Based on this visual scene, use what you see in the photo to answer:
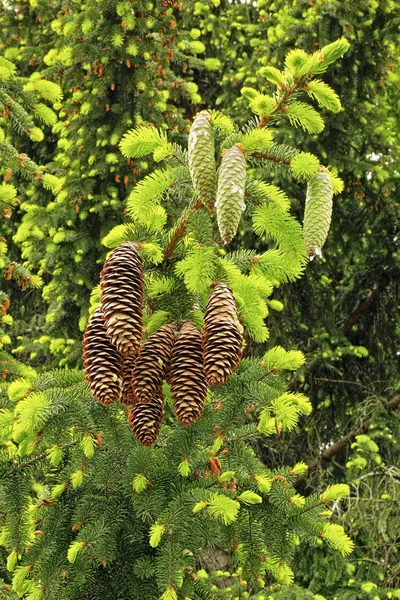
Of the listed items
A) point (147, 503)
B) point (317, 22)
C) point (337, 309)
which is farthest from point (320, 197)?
point (337, 309)

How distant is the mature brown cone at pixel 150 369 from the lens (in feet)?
6.91

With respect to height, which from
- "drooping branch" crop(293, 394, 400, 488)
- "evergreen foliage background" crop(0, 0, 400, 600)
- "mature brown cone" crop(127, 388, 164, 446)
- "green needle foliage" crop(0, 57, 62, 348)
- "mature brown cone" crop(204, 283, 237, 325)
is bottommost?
"drooping branch" crop(293, 394, 400, 488)

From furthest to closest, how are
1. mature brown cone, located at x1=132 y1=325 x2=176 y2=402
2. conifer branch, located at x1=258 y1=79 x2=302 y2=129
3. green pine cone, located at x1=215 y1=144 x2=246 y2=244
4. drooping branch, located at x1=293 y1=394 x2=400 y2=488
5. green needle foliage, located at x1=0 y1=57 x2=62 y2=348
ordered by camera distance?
drooping branch, located at x1=293 y1=394 x2=400 y2=488 → green needle foliage, located at x1=0 y1=57 x2=62 y2=348 → conifer branch, located at x1=258 y1=79 x2=302 y2=129 → mature brown cone, located at x1=132 y1=325 x2=176 y2=402 → green pine cone, located at x1=215 y1=144 x2=246 y2=244

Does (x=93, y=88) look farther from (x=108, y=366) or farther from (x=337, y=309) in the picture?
(x=108, y=366)

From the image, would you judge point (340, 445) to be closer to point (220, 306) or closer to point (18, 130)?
point (18, 130)

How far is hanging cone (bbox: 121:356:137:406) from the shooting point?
2.19 metres

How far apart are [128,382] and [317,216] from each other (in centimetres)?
66

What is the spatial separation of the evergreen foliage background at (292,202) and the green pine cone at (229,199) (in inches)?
106

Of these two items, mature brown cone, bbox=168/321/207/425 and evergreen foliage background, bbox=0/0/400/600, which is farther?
evergreen foliage background, bbox=0/0/400/600

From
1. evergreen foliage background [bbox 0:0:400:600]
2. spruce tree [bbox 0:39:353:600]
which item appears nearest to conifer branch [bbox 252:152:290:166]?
spruce tree [bbox 0:39:353:600]

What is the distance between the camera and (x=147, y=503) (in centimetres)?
236

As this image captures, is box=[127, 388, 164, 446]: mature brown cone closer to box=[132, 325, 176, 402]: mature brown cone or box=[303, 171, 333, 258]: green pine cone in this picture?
box=[132, 325, 176, 402]: mature brown cone

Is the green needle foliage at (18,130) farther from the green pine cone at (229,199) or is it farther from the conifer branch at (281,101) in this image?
the green pine cone at (229,199)

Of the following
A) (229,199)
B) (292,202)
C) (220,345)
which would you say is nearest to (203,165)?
(229,199)
